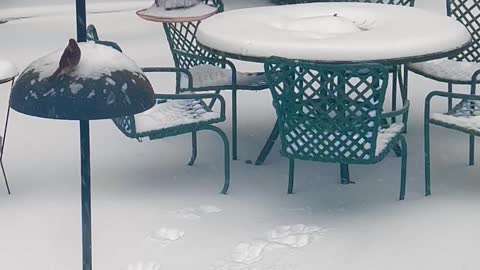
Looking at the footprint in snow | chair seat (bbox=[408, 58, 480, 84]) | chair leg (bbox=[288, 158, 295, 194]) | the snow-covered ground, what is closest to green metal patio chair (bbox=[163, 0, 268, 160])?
the snow-covered ground

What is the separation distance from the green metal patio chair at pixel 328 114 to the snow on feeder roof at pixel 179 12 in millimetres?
1462

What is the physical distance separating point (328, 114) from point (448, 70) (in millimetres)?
1372

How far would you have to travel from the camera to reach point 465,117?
426 centimetres

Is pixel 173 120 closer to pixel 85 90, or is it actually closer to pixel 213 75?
pixel 213 75

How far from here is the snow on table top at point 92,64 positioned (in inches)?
92.0

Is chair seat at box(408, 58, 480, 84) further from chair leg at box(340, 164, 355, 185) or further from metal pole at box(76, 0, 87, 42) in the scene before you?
metal pole at box(76, 0, 87, 42)

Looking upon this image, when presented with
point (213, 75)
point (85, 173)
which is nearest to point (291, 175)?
point (213, 75)

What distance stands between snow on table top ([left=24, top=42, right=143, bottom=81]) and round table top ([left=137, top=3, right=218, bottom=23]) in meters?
2.92

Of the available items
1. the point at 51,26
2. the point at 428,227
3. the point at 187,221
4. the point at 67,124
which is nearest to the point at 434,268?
the point at 428,227

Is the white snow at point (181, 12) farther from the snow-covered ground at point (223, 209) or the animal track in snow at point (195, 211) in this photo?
the animal track in snow at point (195, 211)

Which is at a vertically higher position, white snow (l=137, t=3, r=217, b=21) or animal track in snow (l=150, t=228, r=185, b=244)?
white snow (l=137, t=3, r=217, b=21)

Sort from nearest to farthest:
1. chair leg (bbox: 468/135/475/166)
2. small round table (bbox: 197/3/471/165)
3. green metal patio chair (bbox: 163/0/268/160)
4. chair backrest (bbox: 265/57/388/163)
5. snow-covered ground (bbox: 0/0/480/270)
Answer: snow-covered ground (bbox: 0/0/480/270), chair backrest (bbox: 265/57/388/163), small round table (bbox: 197/3/471/165), chair leg (bbox: 468/135/475/166), green metal patio chair (bbox: 163/0/268/160)

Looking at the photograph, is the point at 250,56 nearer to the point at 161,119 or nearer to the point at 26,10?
the point at 161,119

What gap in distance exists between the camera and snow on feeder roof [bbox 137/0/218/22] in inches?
211
